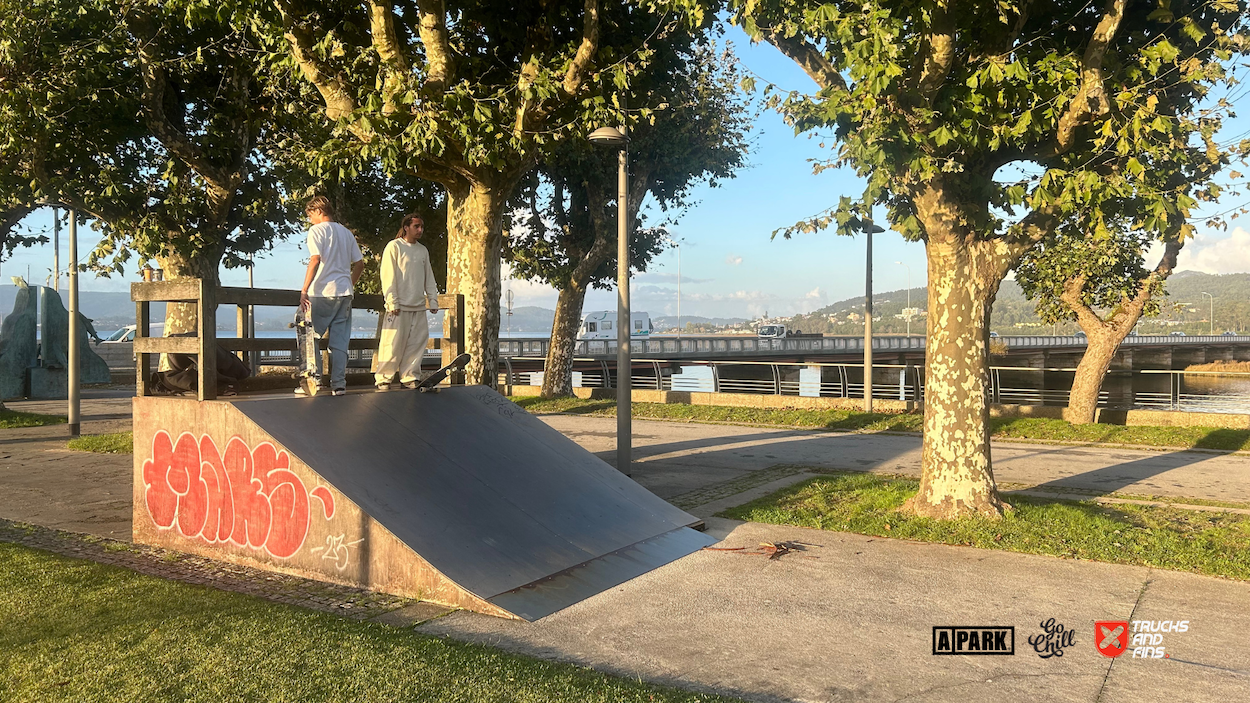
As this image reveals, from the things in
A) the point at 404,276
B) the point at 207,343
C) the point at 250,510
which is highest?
the point at 404,276

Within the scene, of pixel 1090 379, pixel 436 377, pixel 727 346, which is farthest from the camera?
pixel 727 346

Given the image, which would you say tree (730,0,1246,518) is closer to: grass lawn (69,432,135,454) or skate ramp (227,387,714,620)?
skate ramp (227,387,714,620)

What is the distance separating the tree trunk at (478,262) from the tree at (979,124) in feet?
19.7

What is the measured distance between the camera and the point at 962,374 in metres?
8.98

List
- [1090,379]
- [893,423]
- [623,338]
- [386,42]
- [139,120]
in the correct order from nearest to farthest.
A: [623,338], [386,42], [139,120], [1090,379], [893,423]

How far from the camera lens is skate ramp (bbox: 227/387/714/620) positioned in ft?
21.2

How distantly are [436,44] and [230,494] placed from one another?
7668 millimetres

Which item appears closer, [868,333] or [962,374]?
[962,374]

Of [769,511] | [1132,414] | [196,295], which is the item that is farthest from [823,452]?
[196,295]

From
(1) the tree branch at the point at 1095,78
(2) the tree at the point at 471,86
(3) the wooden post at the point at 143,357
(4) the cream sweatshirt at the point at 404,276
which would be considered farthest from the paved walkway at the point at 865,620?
(2) the tree at the point at 471,86

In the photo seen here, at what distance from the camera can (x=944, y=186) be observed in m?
8.91

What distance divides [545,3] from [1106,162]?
8.70 m

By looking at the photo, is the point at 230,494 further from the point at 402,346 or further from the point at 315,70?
the point at 315,70

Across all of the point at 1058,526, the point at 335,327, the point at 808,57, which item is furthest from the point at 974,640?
the point at 808,57
